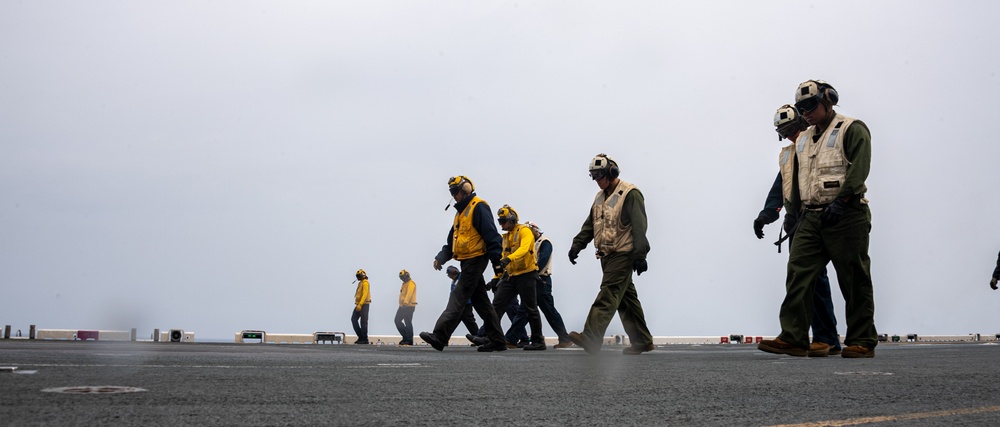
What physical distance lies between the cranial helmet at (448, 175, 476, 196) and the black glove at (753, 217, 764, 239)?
3.74 metres

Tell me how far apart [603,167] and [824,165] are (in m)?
2.72

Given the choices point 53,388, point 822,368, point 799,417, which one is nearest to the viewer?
point 799,417

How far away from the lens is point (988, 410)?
3492mm

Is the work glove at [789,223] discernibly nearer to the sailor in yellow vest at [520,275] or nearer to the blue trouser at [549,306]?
the sailor in yellow vest at [520,275]

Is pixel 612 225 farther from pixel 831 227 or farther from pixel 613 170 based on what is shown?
pixel 831 227

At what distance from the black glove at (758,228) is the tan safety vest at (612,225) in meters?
1.35

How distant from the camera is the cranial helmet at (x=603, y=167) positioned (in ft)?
33.4

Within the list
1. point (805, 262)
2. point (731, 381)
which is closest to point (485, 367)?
point (731, 381)

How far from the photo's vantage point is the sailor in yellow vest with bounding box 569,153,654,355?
959 centimetres

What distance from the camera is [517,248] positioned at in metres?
13.0

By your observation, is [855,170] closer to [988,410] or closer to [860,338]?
[860,338]

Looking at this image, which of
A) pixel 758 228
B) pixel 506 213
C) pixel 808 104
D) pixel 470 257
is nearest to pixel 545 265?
pixel 506 213

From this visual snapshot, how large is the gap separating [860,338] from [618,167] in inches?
130

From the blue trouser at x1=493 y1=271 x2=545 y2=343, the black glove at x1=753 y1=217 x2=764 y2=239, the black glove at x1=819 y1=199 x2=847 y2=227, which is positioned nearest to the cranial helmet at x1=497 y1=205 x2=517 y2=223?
the blue trouser at x1=493 y1=271 x2=545 y2=343
